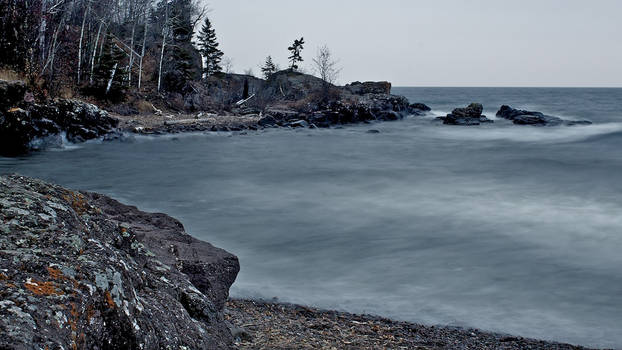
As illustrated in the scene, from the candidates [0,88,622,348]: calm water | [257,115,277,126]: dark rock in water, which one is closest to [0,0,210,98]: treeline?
[0,88,622,348]: calm water

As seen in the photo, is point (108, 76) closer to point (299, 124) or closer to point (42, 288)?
point (299, 124)

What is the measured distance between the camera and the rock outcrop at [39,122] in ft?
53.0

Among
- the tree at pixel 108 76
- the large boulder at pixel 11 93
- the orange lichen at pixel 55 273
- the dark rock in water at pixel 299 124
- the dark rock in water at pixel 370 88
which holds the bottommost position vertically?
the orange lichen at pixel 55 273

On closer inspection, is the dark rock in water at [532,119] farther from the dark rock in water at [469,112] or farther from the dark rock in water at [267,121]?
the dark rock in water at [267,121]

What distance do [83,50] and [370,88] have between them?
26.8 metres

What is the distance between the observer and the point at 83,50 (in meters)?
35.1

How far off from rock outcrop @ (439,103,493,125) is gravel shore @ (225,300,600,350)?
33655 millimetres

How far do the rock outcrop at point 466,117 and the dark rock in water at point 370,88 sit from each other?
1075 cm

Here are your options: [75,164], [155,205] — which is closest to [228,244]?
[155,205]

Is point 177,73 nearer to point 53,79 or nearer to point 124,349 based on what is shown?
point 53,79

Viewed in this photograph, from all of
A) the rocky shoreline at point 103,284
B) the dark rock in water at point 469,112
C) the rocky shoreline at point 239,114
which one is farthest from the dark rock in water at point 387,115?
the rocky shoreline at point 103,284

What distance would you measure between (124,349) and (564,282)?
24.3 ft

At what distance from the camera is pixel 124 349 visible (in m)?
2.24

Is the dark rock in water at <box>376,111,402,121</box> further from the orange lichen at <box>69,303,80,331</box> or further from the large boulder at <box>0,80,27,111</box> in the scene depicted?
the orange lichen at <box>69,303,80,331</box>
